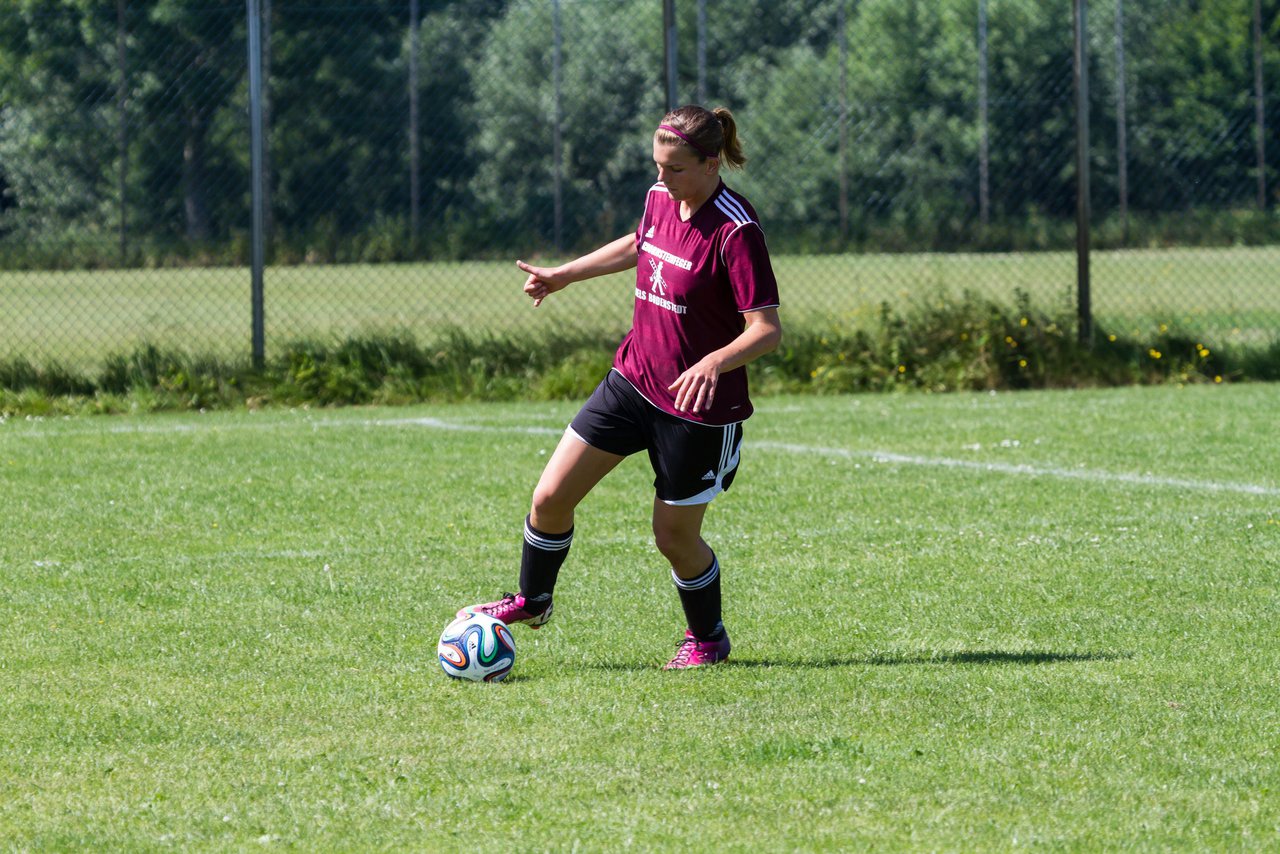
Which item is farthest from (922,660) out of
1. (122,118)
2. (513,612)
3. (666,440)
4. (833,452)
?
(122,118)

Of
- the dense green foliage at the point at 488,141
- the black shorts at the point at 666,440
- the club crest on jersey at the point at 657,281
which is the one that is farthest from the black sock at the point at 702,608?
the dense green foliage at the point at 488,141

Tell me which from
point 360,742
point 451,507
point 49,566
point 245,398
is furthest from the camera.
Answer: point 245,398

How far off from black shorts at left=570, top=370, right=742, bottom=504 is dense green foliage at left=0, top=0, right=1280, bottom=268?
9.71 meters

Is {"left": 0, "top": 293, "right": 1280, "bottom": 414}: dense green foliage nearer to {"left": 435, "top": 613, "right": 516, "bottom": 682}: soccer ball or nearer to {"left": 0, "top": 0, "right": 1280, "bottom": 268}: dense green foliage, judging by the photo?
{"left": 0, "top": 0, "right": 1280, "bottom": 268}: dense green foliage

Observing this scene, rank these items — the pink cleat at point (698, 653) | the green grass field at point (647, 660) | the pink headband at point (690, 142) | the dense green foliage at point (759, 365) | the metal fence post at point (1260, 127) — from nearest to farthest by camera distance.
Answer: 1. the green grass field at point (647, 660)
2. the pink headband at point (690, 142)
3. the pink cleat at point (698, 653)
4. the dense green foliage at point (759, 365)
5. the metal fence post at point (1260, 127)

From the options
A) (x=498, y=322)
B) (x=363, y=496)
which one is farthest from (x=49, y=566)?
(x=498, y=322)

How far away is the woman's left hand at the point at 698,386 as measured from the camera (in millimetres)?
4883

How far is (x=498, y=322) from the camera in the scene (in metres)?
15.3

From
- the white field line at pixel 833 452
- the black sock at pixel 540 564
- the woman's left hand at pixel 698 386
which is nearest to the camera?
the woman's left hand at pixel 698 386

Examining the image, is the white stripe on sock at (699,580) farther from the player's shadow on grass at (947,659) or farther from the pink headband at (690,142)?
the pink headband at (690,142)

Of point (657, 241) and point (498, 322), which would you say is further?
point (498, 322)

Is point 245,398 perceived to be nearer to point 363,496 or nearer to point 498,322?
point 498,322

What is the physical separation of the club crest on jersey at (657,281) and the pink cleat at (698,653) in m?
1.13

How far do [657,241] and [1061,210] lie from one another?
11.2 metres
